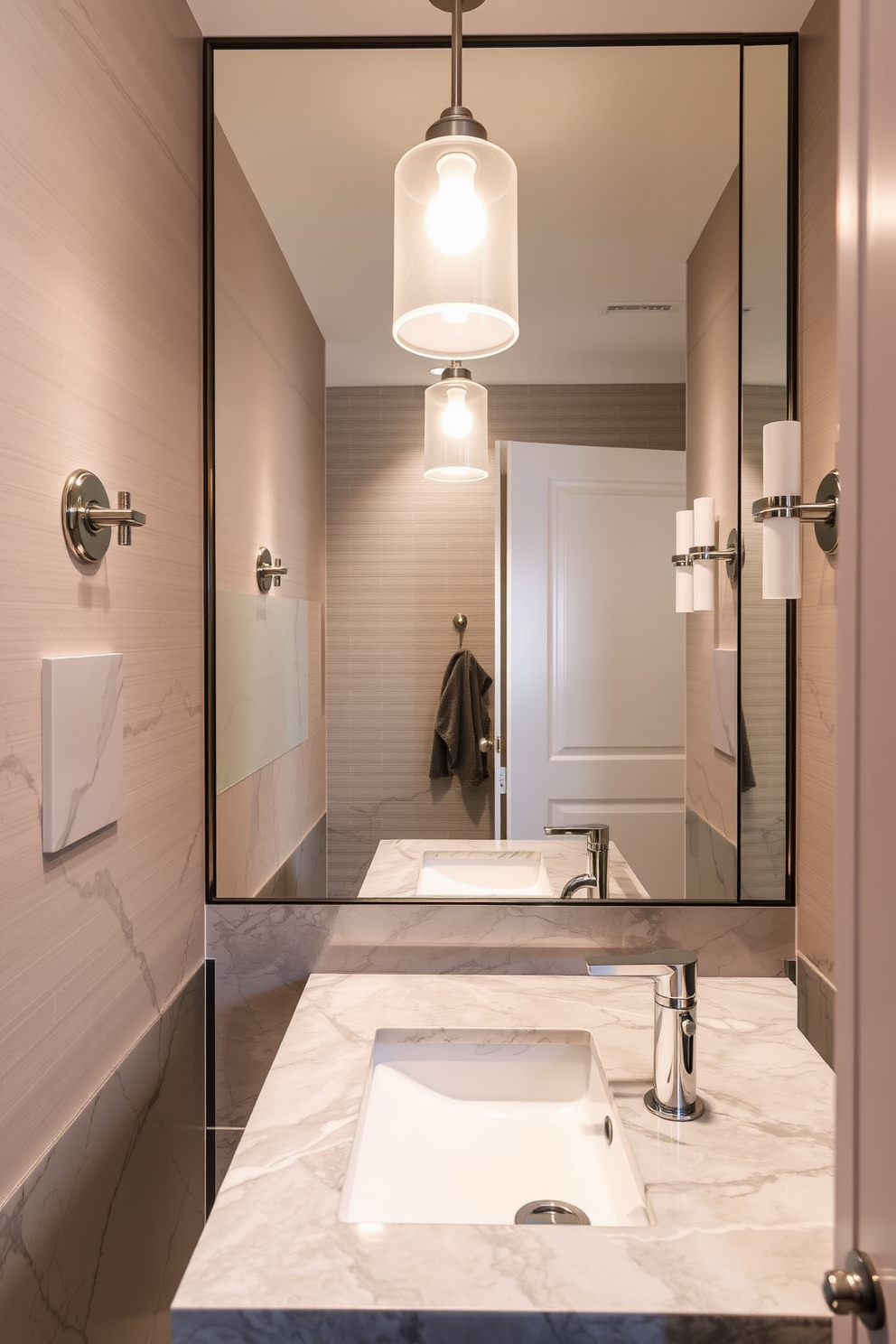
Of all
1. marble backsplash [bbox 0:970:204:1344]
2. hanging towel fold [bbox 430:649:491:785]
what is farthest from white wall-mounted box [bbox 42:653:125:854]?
hanging towel fold [bbox 430:649:491:785]

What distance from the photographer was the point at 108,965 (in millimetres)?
1062

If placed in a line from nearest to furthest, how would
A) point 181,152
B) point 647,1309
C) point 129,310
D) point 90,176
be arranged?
point 647,1309 → point 90,176 → point 129,310 → point 181,152

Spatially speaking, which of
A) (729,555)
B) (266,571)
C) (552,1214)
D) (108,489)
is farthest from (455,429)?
(552,1214)

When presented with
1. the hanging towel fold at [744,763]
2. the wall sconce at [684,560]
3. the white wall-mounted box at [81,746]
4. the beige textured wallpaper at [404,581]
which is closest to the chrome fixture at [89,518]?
the white wall-mounted box at [81,746]

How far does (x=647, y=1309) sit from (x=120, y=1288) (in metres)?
0.70

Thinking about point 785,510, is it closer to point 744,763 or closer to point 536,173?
point 744,763

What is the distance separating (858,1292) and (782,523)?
39.6 inches

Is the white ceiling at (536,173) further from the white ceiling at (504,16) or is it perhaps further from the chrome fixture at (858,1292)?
the chrome fixture at (858,1292)

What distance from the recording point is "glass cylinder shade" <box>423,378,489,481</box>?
4.76ft

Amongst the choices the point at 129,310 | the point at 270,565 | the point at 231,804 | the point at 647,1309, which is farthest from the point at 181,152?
the point at 647,1309

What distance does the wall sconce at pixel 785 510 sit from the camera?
4.22 ft

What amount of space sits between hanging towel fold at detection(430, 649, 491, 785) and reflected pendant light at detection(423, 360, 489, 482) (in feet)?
0.99

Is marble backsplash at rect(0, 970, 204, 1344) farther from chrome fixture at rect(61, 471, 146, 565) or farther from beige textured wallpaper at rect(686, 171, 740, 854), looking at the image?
beige textured wallpaper at rect(686, 171, 740, 854)

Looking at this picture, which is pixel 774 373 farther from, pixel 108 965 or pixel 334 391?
pixel 108 965
